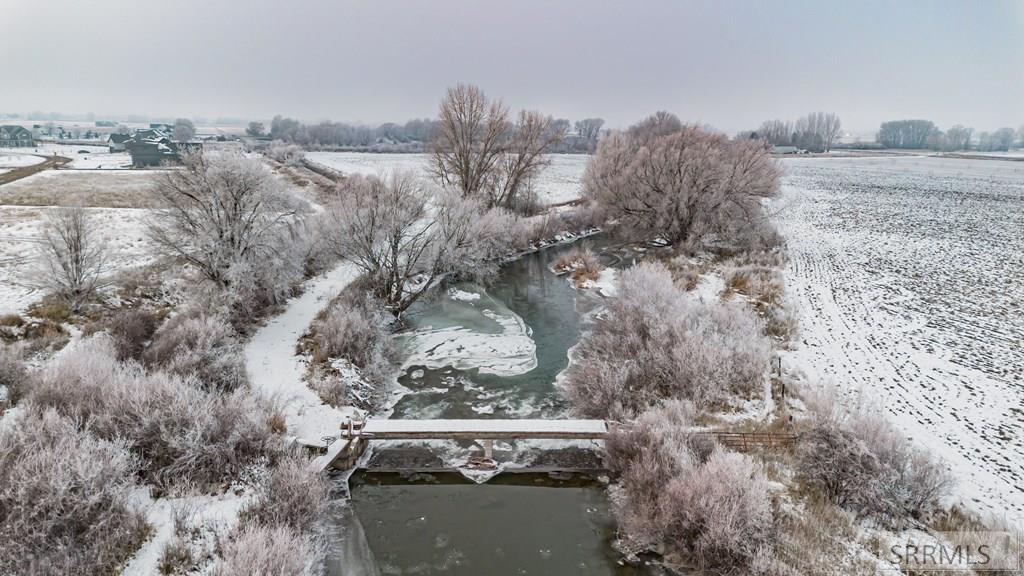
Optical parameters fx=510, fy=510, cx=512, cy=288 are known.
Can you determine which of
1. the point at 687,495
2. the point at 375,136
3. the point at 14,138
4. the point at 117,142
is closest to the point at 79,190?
the point at 687,495

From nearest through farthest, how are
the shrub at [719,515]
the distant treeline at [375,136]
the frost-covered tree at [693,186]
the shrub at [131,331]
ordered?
1. the shrub at [719,515]
2. the shrub at [131,331]
3. the frost-covered tree at [693,186]
4. the distant treeline at [375,136]

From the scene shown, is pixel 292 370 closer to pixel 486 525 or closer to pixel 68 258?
pixel 486 525

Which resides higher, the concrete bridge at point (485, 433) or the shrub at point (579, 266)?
the shrub at point (579, 266)

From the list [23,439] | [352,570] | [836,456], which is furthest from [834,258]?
[23,439]

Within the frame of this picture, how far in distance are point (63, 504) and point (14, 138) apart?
116 metres

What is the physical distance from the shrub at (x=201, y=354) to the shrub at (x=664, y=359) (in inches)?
365

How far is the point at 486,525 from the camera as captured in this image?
32.8ft

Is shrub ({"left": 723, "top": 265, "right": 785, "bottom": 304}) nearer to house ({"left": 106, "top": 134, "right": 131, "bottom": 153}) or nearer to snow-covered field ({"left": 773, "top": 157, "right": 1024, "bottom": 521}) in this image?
snow-covered field ({"left": 773, "top": 157, "right": 1024, "bottom": 521})

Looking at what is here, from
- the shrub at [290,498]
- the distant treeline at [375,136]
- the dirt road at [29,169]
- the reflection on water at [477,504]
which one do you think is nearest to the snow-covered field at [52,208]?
the dirt road at [29,169]

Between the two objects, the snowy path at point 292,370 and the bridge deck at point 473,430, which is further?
the snowy path at point 292,370

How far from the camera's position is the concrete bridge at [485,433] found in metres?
11.6

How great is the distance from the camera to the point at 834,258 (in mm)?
28344

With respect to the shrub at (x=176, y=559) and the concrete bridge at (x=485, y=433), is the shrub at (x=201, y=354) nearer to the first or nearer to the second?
the concrete bridge at (x=485, y=433)

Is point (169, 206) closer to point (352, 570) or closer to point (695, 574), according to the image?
point (352, 570)
